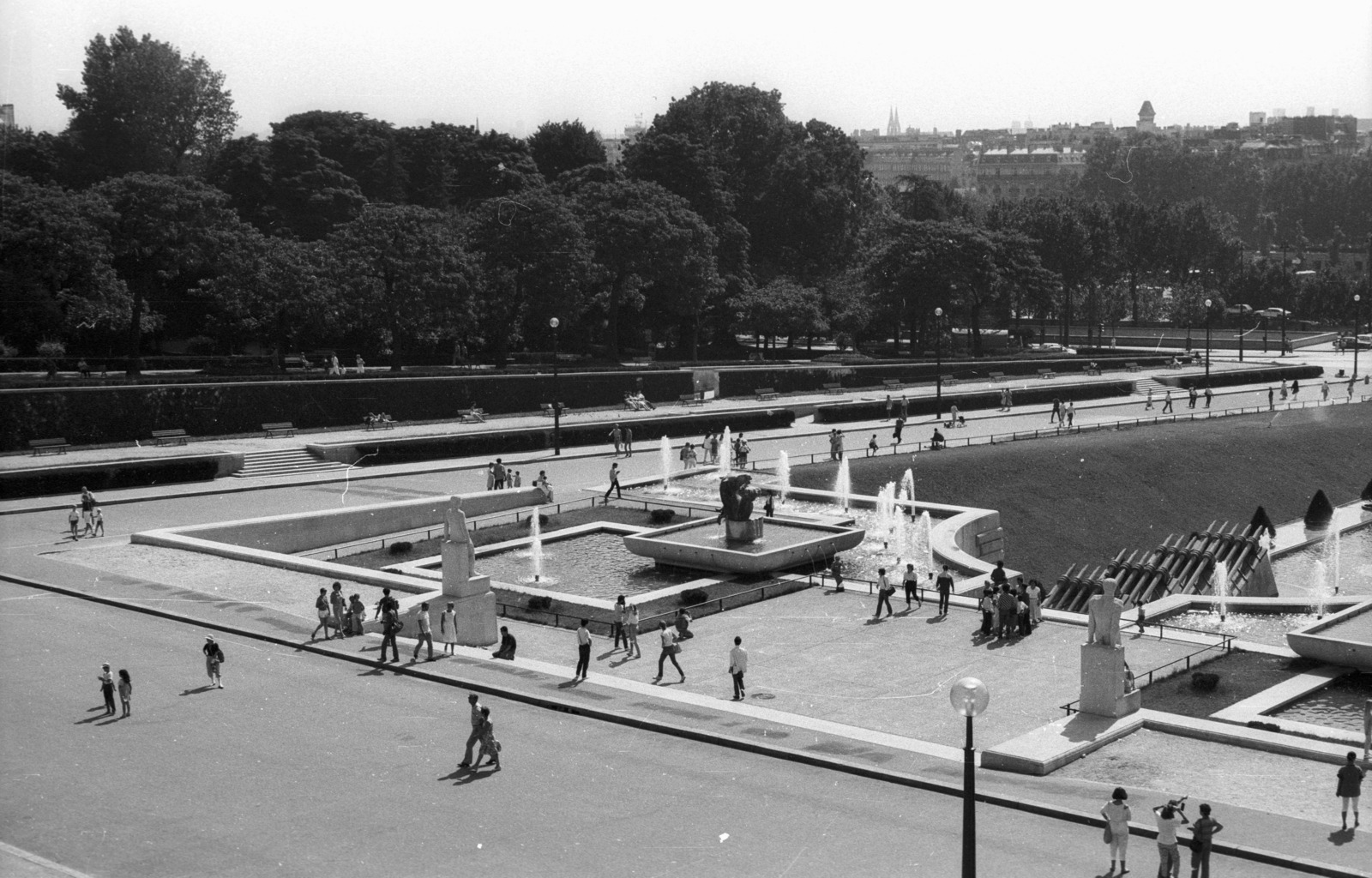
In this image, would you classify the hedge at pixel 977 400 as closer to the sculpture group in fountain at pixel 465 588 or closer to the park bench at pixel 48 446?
the park bench at pixel 48 446

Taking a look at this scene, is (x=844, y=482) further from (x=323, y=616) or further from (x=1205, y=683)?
(x=323, y=616)

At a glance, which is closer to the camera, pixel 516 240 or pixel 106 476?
pixel 106 476

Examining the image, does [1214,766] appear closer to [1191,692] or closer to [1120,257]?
[1191,692]

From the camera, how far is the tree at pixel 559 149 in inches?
4109

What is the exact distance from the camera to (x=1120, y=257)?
11906 centimetres

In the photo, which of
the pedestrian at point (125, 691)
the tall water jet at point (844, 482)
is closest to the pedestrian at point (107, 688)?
the pedestrian at point (125, 691)

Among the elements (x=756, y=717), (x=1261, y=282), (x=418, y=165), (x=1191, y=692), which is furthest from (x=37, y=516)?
(x=1261, y=282)

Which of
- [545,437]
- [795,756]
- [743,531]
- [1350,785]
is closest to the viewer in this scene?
[1350,785]

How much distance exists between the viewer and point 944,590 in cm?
2905

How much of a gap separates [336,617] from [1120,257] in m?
103

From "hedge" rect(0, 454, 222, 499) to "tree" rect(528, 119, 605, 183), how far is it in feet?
208

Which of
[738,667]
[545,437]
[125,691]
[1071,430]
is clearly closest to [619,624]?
[738,667]

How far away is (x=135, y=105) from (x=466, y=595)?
2729 inches

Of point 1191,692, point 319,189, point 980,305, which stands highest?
point 319,189
